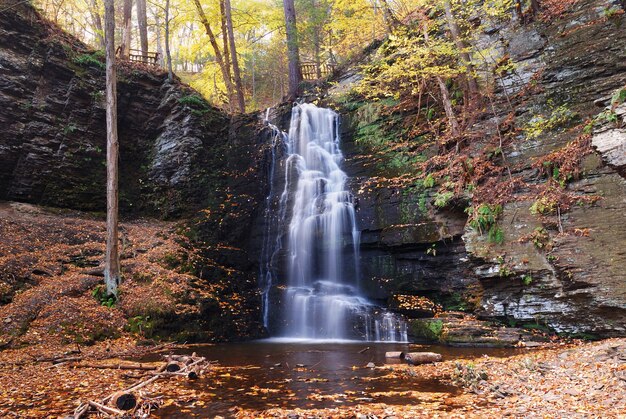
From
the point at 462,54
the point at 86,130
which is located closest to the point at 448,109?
the point at 462,54

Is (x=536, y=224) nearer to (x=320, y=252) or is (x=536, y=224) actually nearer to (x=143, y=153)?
(x=320, y=252)

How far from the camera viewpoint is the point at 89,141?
14719 mm

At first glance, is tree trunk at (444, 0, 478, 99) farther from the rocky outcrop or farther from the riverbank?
the rocky outcrop

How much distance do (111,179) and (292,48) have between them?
11.7m

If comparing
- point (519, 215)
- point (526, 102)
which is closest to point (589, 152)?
point (519, 215)

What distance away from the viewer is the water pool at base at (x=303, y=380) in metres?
5.04

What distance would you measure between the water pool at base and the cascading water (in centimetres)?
153

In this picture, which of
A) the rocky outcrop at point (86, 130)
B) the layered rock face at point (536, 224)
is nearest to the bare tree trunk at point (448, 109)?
the layered rock face at point (536, 224)

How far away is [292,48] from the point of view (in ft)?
61.0

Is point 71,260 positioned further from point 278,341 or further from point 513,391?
point 513,391

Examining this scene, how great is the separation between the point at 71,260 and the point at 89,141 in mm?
5868

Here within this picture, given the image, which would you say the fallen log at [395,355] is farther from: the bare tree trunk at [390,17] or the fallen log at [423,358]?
the bare tree trunk at [390,17]

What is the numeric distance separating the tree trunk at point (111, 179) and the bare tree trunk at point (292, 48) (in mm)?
9483

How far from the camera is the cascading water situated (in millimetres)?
11008
